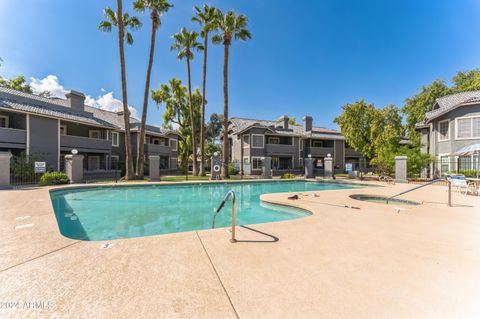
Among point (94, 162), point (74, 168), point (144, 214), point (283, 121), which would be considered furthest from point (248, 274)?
point (283, 121)

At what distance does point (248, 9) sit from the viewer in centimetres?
2128

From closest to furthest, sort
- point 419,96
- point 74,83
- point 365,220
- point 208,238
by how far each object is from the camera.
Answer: point 208,238 → point 365,220 → point 74,83 → point 419,96

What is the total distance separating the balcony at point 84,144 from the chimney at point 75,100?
14.1 feet

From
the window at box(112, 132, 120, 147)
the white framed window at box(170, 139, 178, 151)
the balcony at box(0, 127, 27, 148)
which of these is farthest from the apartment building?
the balcony at box(0, 127, 27, 148)

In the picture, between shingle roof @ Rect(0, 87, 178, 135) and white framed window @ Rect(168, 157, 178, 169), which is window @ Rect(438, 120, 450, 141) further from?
shingle roof @ Rect(0, 87, 178, 135)

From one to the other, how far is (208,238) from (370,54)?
24734mm

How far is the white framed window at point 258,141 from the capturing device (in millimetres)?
27167

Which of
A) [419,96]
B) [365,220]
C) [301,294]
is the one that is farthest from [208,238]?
[419,96]

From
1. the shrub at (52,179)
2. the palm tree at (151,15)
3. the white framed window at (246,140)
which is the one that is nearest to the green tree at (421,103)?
the white framed window at (246,140)

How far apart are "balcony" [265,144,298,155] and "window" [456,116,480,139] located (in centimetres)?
1589

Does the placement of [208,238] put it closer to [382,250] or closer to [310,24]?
Answer: [382,250]

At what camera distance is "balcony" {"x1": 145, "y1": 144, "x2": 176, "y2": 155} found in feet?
89.1

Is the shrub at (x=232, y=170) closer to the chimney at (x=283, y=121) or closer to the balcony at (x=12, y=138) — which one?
the chimney at (x=283, y=121)

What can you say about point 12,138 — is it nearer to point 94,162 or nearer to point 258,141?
point 94,162
